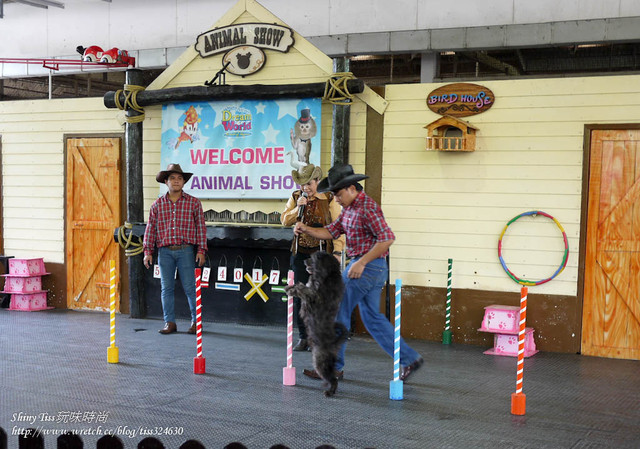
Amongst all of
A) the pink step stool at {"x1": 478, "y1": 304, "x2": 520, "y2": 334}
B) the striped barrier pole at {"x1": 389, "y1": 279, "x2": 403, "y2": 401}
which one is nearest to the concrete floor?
the striped barrier pole at {"x1": 389, "y1": 279, "x2": 403, "y2": 401}

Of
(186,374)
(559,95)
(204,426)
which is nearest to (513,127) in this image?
(559,95)

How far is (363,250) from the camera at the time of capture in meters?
5.57

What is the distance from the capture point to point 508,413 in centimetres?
502

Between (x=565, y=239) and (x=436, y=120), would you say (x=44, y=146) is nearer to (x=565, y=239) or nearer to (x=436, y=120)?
(x=436, y=120)

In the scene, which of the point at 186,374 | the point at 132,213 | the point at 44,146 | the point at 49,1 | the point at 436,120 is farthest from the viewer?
the point at 49,1

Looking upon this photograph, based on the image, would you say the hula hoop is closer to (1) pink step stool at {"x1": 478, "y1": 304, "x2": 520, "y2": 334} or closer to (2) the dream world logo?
(1) pink step stool at {"x1": 478, "y1": 304, "x2": 520, "y2": 334}

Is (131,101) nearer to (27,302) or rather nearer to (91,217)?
(91,217)

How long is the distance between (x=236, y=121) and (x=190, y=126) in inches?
23.7

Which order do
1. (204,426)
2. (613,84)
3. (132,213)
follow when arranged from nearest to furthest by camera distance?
(204,426) < (613,84) < (132,213)

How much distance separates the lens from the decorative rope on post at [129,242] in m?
8.73

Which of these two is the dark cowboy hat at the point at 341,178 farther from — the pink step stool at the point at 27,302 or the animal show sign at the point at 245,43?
the pink step stool at the point at 27,302

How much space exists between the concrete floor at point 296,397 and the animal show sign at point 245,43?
318 cm

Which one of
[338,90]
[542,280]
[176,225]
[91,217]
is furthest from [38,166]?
[542,280]

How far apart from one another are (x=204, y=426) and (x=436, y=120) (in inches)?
163
